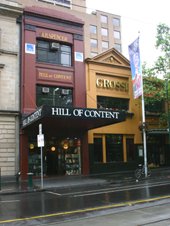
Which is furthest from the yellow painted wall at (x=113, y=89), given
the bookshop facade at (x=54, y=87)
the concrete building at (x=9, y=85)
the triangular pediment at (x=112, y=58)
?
the concrete building at (x=9, y=85)

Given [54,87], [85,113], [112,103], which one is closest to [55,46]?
[54,87]

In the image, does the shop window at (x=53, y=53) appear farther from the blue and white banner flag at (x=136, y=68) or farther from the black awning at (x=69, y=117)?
the black awning at (x=69, y=117)

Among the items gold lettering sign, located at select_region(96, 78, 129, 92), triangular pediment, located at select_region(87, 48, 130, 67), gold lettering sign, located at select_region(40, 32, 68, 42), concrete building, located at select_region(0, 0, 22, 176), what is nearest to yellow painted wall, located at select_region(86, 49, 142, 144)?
triangular pediment, located at select_region(87, 48, 130, 67)

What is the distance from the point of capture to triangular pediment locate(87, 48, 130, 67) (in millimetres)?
28812

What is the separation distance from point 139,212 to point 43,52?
61.4 feet

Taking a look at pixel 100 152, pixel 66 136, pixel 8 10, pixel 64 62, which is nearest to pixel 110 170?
pixel 100 152

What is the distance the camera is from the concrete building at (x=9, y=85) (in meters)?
22.8

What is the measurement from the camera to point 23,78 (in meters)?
24.4

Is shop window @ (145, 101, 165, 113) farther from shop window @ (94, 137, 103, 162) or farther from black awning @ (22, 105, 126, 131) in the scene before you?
black awning @ (22, 105, 126, 131)

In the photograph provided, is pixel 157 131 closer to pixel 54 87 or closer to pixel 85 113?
pixel 54 87

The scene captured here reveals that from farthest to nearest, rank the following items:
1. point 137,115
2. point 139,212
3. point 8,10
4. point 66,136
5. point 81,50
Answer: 1. point 137,115
2. point 81,50
3. point 66,136
4. point 8,10
5. point 139,212

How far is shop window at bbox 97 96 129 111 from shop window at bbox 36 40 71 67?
4266 millimetres

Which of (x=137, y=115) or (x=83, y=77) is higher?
(x=83, y=77)

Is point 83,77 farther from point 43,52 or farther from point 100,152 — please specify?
point 100,152
